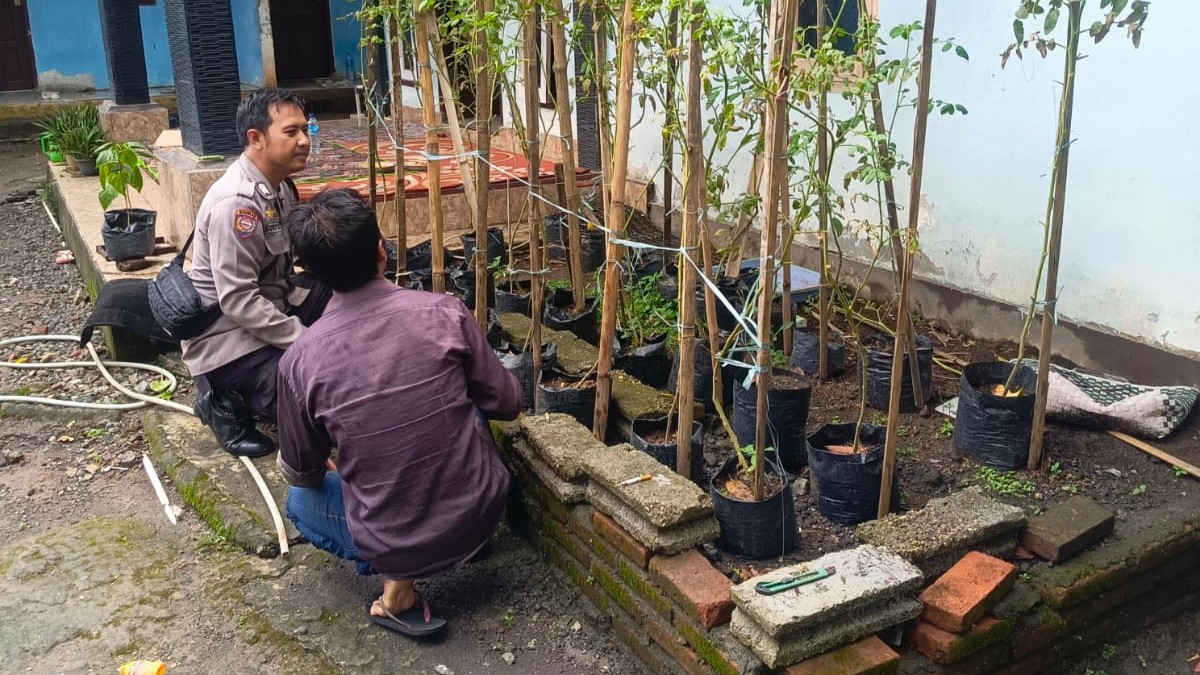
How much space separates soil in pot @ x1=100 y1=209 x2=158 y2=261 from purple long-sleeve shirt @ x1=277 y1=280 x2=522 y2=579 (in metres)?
3.73

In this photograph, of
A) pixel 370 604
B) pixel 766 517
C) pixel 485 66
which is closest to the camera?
pixel 766 517

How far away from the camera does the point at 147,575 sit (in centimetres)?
349

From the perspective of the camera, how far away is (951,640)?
264cm

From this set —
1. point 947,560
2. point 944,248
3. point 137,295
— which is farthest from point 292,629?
point 944,248

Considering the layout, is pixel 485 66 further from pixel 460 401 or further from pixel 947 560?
pixel 947 560

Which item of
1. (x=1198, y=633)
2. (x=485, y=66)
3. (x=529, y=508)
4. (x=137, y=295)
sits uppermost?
(x=485, y=66)

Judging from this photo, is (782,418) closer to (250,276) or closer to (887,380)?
(887,380)

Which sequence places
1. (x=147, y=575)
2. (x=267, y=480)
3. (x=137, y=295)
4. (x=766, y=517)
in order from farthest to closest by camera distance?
(x=137, y=295)
(x=267, y=480)
(x=147, y=575)
(x=766, y=517)

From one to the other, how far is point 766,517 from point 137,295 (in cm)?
366

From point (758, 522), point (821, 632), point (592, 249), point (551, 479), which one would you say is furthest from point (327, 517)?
point (592, 249)

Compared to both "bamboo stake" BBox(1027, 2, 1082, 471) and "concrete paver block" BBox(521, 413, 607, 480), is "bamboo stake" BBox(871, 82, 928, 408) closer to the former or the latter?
"bamboo stake" BBox(1027, 2, 1082, 471)

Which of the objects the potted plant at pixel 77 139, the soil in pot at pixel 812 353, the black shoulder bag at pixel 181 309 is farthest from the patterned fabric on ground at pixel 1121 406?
the potted plant at pixel 77 139

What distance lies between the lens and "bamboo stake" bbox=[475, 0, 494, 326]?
418 cm

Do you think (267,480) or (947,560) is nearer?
(947,560)
